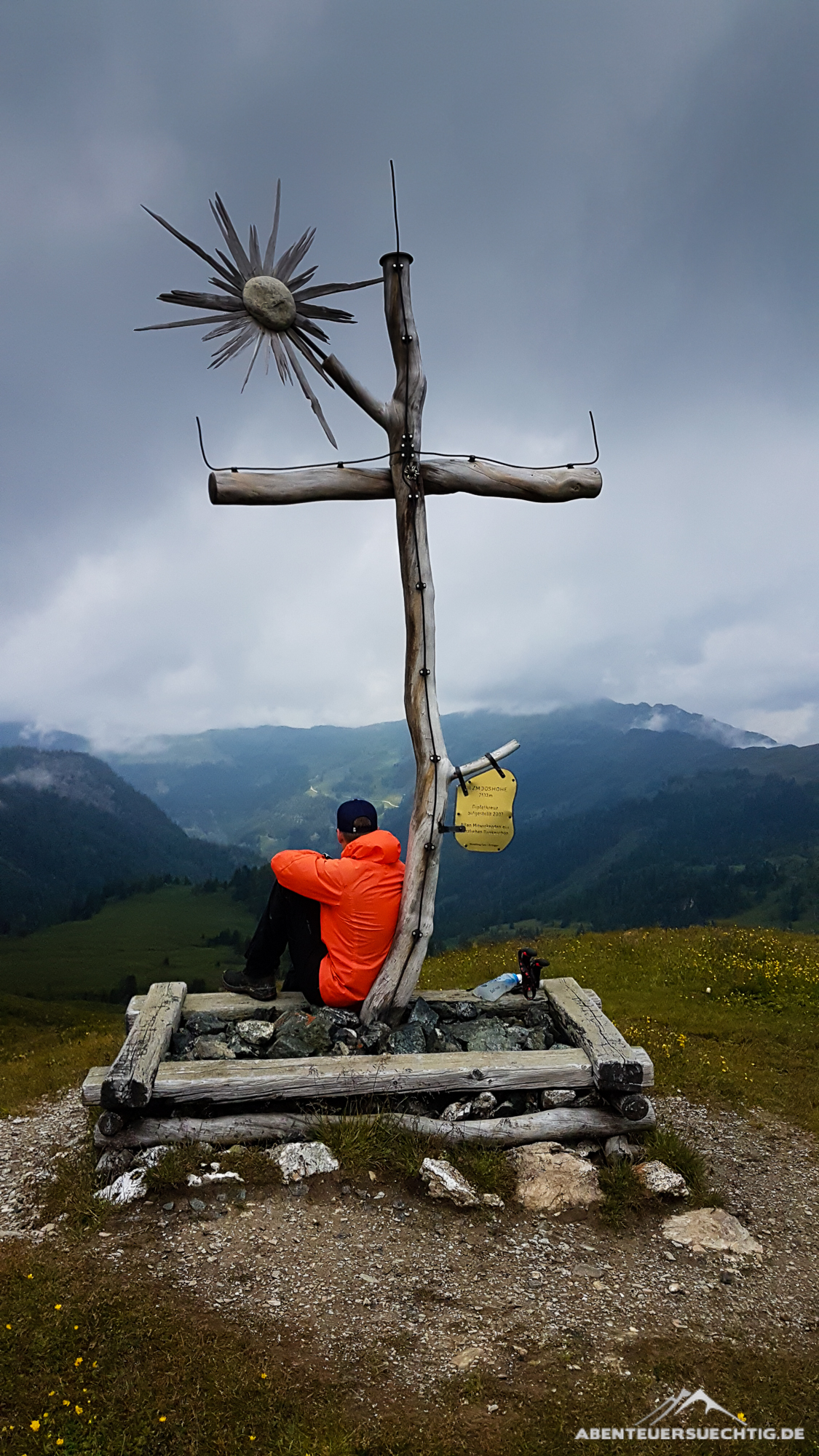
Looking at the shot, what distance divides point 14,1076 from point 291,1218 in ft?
22.4

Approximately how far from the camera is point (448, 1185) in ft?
22.7

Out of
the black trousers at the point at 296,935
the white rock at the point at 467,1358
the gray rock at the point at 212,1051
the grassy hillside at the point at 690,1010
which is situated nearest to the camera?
the white rock at the point at 467,1358

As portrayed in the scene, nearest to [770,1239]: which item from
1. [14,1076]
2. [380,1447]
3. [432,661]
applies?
[380,1447]

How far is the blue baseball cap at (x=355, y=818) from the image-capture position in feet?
30.5

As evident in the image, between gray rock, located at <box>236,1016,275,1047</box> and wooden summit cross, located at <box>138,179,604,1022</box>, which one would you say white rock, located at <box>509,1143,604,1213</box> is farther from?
gray rock, located at <box>236,1016,275,1047</box>

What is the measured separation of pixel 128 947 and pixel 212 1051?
119 metres

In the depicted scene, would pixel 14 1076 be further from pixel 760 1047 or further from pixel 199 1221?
pixel 760 1047

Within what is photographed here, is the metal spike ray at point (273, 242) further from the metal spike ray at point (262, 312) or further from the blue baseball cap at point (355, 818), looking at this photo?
the blue baseball cap at point (355, 818)

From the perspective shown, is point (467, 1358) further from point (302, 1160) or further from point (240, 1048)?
point (240, 1048)

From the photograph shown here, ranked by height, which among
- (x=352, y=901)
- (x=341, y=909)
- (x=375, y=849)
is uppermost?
(x=375, y=849)

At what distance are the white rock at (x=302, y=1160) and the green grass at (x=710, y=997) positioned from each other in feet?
15.9

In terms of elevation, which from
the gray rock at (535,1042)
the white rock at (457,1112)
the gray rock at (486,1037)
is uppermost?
the gray rock at (486,1037)

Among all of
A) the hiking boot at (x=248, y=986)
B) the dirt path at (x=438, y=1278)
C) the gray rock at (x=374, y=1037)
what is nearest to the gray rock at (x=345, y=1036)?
the gray rock at (x=374, y=1037)

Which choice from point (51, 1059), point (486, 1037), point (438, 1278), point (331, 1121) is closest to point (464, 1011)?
point (486, 1037)
